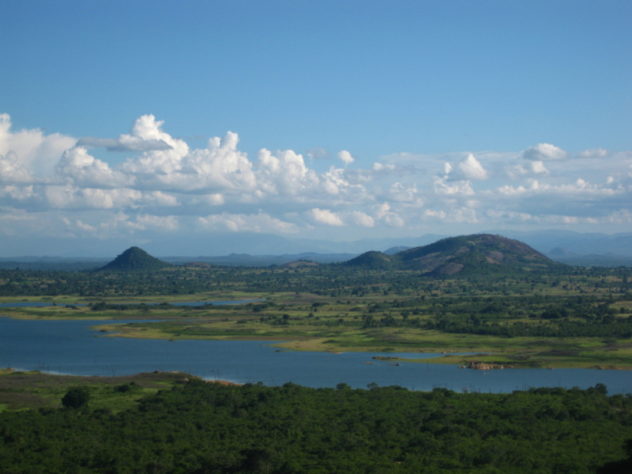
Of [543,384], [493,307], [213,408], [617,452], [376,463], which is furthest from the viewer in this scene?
[493,307]

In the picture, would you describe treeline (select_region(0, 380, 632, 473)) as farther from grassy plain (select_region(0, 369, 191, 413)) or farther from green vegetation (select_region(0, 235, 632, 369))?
green vegetation (select_region(0, 235, 632, 369))

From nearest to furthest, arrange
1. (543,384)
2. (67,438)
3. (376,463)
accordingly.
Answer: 1. (376,463)
2. (67,438)
3. (543,384)

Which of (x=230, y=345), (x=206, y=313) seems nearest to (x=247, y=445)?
(x=230, y=345)

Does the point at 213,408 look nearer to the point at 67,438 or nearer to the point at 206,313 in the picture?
the point at 67,438

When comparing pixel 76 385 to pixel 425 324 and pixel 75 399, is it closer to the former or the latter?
pixel 75 399

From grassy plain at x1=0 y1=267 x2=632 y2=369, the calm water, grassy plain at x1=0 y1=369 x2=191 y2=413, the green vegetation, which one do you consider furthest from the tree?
the green vegetation

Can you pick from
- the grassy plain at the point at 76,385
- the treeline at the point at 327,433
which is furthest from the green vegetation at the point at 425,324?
the grassy plain at the point at 76,385

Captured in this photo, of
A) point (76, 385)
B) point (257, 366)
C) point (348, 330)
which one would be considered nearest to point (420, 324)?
point (348, 330)
